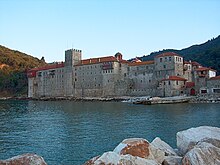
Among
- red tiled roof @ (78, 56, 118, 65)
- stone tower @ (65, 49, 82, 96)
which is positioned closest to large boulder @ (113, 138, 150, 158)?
red tiled roof @ (78, 56, 118, 65)

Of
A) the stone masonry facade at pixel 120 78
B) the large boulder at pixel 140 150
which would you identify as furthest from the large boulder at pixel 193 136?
the stone masonry facade at pixel 120 78

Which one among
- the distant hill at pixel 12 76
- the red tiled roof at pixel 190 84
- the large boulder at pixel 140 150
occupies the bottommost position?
the large boulder at pixel 140 150

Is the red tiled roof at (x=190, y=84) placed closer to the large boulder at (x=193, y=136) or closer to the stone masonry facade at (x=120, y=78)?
the stone masonry facade at (x=120, y=78)

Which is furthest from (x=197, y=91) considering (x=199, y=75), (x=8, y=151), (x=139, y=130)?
(x=8, y=151)

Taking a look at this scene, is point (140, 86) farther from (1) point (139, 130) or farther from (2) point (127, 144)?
(2) point (127, 144)

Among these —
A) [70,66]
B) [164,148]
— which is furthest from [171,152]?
[70,66]

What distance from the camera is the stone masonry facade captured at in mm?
52375

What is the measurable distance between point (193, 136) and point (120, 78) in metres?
55.9

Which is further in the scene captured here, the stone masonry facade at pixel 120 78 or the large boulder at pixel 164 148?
the stone masonry facade at pixel 120 78

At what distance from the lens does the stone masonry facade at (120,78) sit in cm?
5238

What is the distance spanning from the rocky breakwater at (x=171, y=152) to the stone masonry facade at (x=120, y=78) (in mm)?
42364

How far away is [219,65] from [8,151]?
75.2m

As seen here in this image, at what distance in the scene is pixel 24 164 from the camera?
6422mm

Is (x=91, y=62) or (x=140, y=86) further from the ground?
(x=91, y=62)
